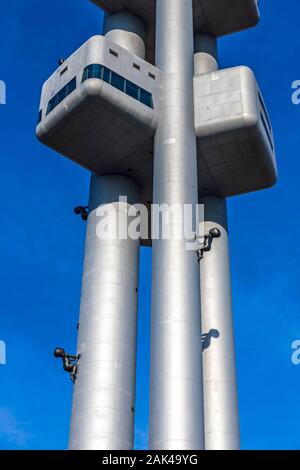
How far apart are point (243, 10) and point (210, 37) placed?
3653mm

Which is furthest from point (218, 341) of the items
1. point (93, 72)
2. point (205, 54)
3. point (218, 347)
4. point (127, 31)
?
point (127, 31)

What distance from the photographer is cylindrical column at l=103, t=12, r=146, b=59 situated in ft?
172

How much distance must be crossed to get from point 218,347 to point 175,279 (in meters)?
9.34

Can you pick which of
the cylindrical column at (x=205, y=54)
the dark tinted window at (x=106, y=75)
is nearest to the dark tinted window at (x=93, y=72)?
the dark tinted window at (x=106, y=75)

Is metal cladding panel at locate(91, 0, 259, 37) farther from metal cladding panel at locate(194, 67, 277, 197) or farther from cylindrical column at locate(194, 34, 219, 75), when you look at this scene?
metal cladding panel at locate(194, 67, 277, 197)

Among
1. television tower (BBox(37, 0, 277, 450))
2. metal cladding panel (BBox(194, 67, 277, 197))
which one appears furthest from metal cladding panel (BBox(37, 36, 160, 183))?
metal cladding panel (BBox(194, 67, 277, 197))

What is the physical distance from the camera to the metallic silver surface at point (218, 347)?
41938 millimetres

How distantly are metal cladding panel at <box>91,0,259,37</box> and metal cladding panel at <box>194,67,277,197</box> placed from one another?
11.3 metres

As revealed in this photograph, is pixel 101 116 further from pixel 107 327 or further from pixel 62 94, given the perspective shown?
pixel 107 327

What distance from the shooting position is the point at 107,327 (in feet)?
138

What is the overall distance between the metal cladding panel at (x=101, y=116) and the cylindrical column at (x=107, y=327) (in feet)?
8.45

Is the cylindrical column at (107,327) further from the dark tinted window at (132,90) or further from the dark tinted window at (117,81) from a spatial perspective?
the dark tinted window at (117,81)
